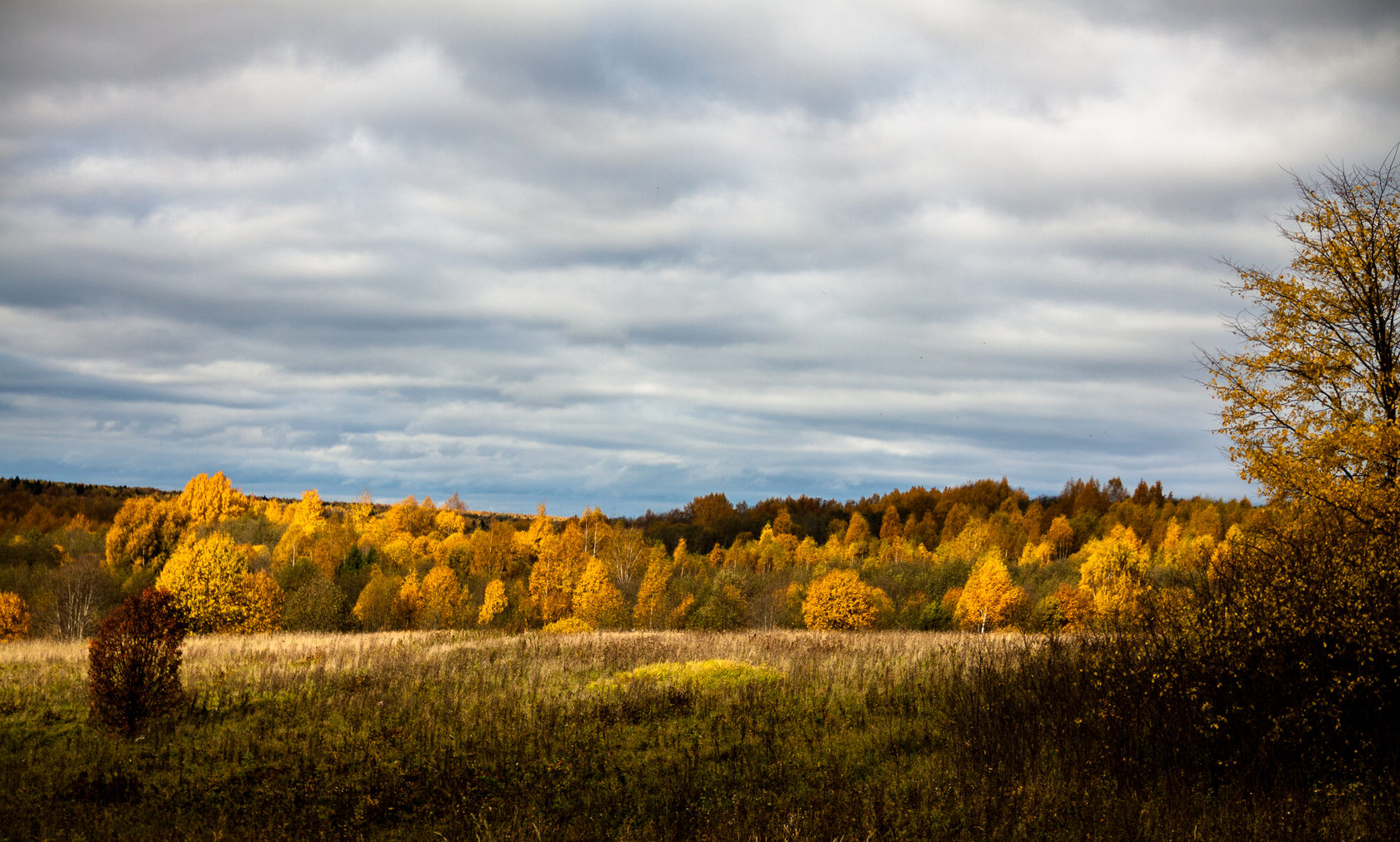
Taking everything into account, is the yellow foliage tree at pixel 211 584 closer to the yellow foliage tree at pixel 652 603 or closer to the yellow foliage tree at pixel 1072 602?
the yellow foliage tree at pixel 652 603

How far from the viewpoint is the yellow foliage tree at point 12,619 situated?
178 feet

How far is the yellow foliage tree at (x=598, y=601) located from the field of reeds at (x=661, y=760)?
43231 millimetres

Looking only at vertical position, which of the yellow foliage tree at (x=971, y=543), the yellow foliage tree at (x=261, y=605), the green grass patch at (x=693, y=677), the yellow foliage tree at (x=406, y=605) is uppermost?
the green grass patch at (x=693, y=677)

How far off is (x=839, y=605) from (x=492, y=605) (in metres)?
30.9

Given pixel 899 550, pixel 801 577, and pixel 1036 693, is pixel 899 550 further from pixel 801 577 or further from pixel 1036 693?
pixel 1036 693

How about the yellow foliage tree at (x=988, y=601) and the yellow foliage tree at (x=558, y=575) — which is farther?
the yellow foliage tree at (x=558, y=575)

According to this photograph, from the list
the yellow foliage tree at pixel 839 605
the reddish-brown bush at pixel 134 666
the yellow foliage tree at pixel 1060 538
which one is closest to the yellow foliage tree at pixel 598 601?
the yellow foliage tree at pixel 839 605

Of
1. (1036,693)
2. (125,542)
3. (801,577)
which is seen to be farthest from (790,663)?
(125,542)

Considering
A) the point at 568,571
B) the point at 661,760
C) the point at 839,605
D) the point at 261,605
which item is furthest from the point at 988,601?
the point at 661,760

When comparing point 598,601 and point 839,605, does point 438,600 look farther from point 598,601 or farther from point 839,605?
point 839,605

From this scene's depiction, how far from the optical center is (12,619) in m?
55.5

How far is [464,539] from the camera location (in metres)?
121

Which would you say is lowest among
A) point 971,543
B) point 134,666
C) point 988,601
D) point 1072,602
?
point 988,601

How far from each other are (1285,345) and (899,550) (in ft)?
384
